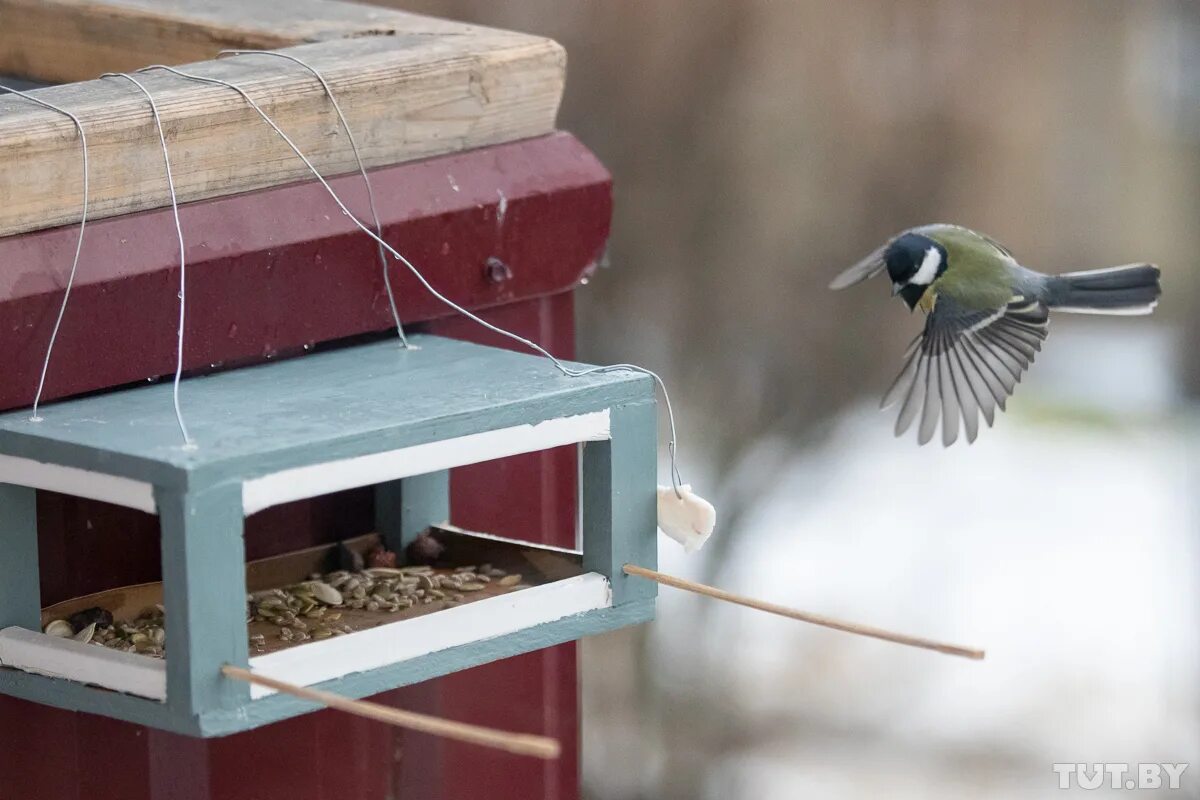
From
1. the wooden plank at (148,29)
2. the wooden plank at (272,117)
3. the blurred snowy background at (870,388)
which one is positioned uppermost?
the wooden plank at (148,29)

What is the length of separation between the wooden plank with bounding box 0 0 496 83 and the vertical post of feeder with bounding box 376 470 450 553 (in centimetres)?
56

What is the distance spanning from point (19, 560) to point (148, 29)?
837mm

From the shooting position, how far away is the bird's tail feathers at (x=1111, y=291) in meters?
2.12

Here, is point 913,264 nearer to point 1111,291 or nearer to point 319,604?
point 1111,291

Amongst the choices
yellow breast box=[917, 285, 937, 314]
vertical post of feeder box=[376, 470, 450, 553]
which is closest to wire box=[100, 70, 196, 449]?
vertical post of feeder box=[376, 470, 450, 553]

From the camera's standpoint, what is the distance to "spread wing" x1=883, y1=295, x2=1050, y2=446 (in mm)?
2172

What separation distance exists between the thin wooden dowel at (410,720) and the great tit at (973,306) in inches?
39.8

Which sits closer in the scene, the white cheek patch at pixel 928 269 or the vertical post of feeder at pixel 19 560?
the vertical post of feeder at pixel 19 560

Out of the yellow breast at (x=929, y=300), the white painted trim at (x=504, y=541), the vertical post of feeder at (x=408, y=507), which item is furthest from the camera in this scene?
the yellow breast at (x=929, y=300)

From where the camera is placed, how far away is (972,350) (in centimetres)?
219

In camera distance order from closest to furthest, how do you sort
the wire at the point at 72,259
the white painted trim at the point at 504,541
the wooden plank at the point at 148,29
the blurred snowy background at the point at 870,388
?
the wire at the point at 72,259
the white painted trim at the point at 504,541
the wooden plank at the point at 148,29
the blurred snowy background at the point at 870,388

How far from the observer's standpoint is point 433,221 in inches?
72.5

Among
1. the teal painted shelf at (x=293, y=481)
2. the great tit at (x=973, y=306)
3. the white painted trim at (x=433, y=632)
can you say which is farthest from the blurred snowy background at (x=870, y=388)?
the white painted trim at (x=433, y=632)

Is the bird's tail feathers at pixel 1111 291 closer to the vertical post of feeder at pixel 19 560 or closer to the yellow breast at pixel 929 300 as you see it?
the yellow breast at pixel 929 300
